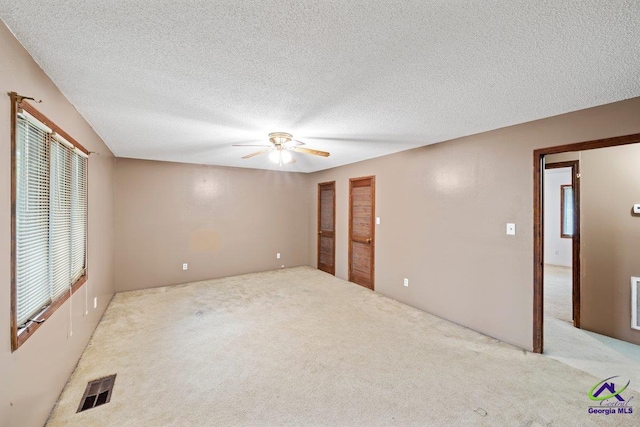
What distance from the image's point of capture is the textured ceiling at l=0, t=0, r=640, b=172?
1173mm

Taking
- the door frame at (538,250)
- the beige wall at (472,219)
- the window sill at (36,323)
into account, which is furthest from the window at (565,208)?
the window sill at (36,323)

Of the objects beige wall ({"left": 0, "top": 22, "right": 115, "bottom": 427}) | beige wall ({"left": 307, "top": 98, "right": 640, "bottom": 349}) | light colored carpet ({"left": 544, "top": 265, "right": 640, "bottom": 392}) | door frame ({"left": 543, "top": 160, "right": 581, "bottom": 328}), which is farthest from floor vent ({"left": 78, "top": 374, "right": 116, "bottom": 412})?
door frame ({"left": 543, "top": 160, "right": 581, "bottom": 328})

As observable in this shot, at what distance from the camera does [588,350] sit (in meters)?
2.63

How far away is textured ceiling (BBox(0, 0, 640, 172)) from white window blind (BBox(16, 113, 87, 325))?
1.17ft

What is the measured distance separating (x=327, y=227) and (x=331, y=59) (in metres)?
4.42

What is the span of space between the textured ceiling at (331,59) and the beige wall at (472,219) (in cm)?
25

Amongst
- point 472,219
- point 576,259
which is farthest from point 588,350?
point 472,219

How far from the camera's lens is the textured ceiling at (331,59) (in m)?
1.17

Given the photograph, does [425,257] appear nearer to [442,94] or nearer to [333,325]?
[333,325]

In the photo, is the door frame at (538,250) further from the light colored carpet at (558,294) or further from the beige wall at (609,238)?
the light colored carpet at (558,294)

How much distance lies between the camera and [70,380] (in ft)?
7.04

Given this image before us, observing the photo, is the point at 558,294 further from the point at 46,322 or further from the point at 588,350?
the point at 46,322

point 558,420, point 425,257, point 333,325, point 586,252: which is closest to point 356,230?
point 425,257

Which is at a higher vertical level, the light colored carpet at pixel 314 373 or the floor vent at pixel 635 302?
the floor vent at pixel 635 302
